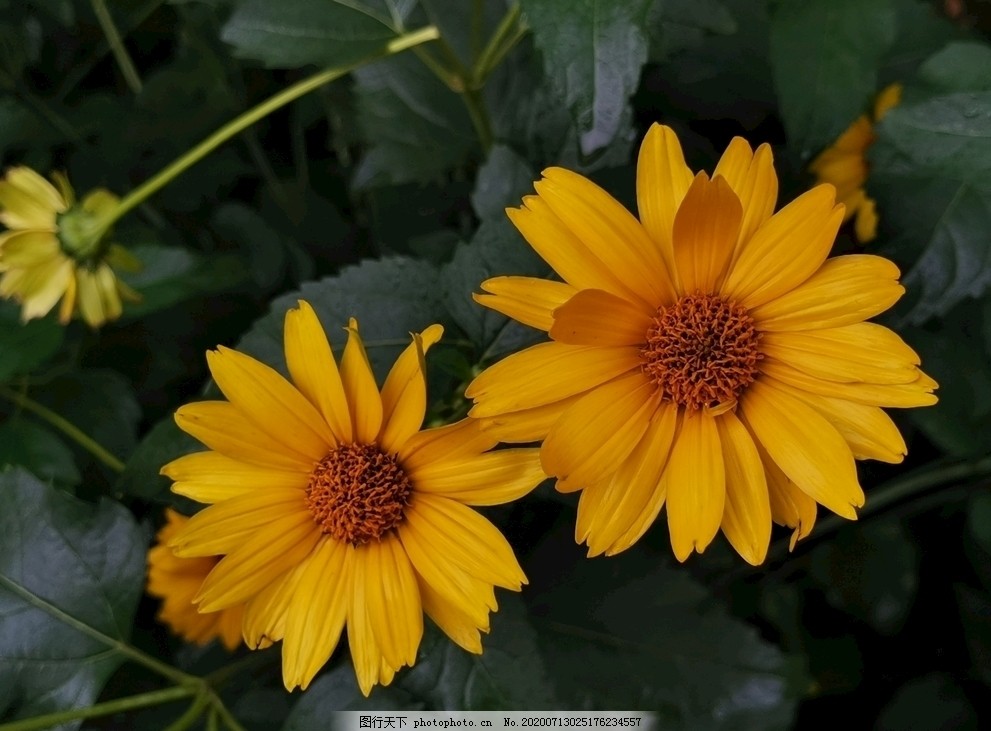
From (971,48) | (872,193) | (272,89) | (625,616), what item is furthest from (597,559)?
(272,89)

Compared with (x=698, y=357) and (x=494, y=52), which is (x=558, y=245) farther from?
(x=494, y=52)

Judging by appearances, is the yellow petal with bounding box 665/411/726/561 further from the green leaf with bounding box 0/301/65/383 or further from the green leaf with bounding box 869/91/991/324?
the green leaf with bounding box 0/301/65/383

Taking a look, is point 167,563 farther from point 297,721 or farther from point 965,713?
point 965,713

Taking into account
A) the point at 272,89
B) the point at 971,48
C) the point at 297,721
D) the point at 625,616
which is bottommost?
the point at 297,721

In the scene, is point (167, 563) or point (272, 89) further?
point (272, 89)

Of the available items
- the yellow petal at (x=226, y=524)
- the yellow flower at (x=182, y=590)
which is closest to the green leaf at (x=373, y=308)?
the yellow petal at (x=226, y=524)

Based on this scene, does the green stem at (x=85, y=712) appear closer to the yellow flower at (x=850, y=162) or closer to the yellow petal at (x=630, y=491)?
the yellow petal at (x=630, y=491)

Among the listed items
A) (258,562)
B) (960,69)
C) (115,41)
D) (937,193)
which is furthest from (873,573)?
(115,41)
